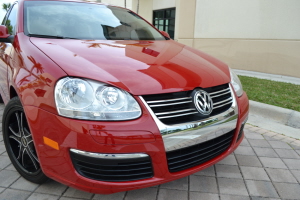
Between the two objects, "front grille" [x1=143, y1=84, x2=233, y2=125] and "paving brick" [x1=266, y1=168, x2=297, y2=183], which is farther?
"paving brick" [x1=266, y1=168, x2=297, y2=183]

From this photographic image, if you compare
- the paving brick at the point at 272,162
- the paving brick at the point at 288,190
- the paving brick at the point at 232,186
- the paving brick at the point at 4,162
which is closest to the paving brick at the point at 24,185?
the paving brick at the point at 4,162

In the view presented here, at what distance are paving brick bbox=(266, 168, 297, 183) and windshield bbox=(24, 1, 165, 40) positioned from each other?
1.92m

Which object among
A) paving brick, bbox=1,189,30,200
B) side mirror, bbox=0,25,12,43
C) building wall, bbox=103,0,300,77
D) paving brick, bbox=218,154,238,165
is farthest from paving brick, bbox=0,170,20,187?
building wall, bbox=103,0,300,77

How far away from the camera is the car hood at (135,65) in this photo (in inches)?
64.2

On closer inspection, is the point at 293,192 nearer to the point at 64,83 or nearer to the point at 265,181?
the point at 265,181

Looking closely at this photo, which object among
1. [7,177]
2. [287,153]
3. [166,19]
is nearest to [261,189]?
[287,153]

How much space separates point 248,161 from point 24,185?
215cm

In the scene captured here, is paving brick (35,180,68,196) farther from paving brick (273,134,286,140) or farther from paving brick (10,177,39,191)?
paving brick (273,134,286,140)

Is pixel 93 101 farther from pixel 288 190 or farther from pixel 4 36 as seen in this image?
pixel 288 190

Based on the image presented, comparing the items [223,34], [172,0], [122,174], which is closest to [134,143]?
[122,174]

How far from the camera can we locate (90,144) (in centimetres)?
150

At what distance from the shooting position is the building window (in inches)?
464

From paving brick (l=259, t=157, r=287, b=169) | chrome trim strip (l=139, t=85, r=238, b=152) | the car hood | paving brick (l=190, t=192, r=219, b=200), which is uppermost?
the car hood

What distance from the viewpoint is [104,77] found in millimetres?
1605
